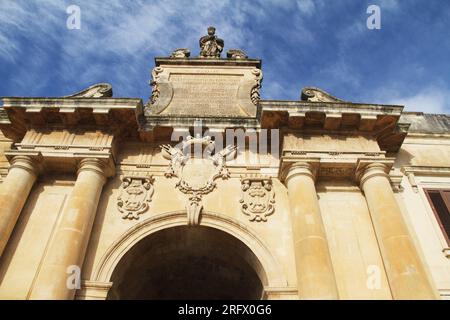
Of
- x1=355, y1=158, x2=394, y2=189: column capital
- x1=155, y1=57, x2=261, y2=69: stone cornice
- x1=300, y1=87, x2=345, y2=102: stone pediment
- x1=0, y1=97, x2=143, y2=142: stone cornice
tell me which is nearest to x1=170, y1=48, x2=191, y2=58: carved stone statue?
x1=155, y1=57, x2=261, y2=69: stone cornice

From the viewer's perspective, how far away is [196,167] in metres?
11.5

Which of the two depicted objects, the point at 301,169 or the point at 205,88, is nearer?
the point at 301,169

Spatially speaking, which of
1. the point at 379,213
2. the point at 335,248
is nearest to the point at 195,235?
the point at 335,248

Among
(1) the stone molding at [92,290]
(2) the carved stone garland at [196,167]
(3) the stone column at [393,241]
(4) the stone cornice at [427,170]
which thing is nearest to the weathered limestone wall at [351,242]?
(3) the stone column at [393,241]

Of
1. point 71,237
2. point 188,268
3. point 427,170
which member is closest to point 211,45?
point 188,268

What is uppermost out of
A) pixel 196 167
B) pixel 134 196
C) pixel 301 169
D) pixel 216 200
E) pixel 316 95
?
pixel 316 95

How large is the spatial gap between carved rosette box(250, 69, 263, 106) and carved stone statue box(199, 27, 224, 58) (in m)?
1.94

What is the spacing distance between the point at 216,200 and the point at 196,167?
1.28m

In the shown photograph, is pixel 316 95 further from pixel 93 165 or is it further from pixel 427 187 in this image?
pixel 93 165

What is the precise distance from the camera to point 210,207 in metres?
10.7

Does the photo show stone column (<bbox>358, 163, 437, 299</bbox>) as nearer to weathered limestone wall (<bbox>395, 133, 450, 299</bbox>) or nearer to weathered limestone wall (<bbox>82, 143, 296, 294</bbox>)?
A: weathered limestone wall (<bbox>395, 133, 450, 299</bbox>)

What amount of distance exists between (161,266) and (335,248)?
4983mm

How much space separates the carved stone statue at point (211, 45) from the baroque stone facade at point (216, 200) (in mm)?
2988

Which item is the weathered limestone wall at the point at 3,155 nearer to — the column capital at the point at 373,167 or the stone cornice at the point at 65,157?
the stone cornice at the point at 65,157
